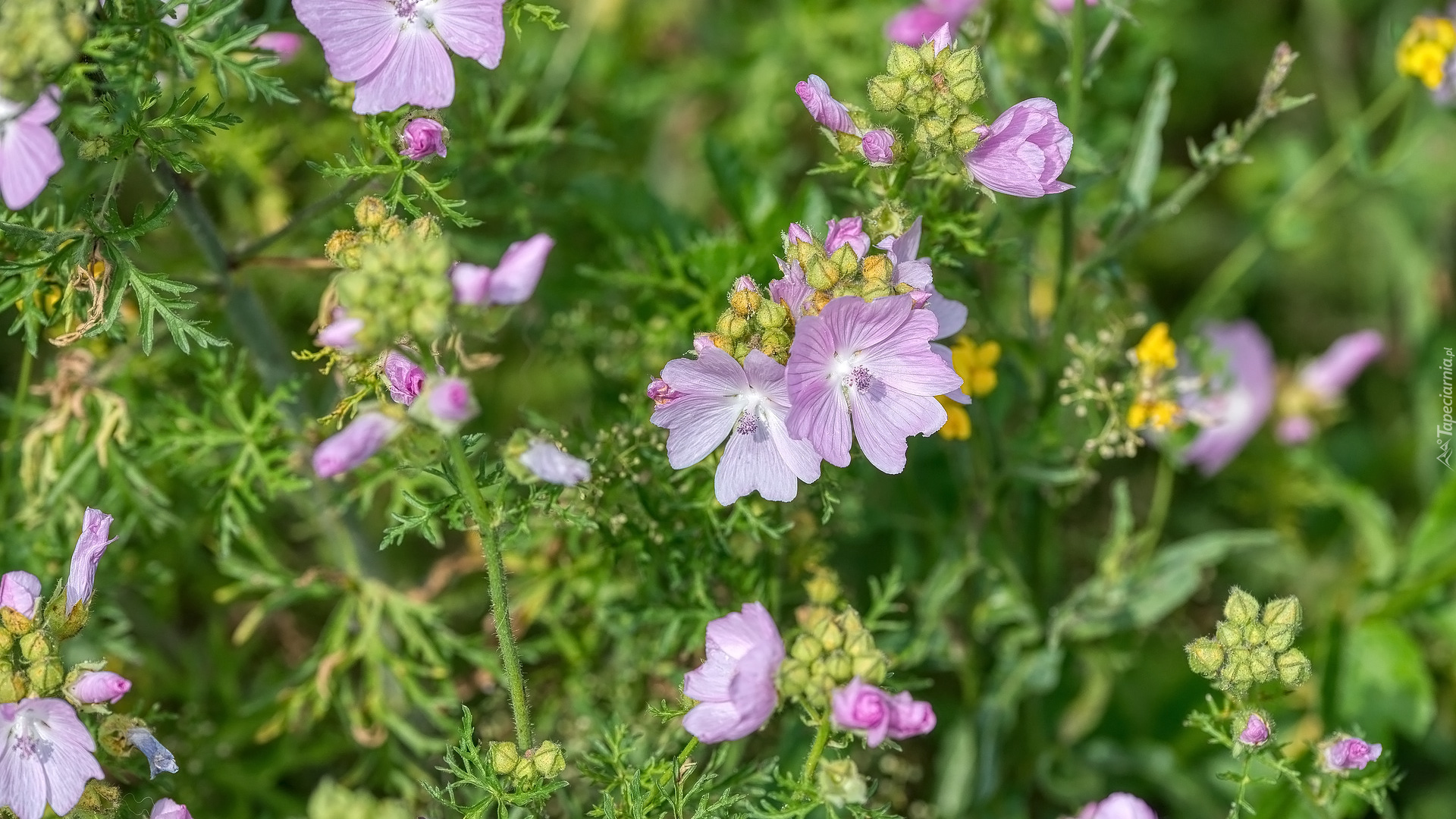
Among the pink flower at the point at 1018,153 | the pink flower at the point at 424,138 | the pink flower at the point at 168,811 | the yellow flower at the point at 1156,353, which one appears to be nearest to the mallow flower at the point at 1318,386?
the yellow flower at the point at 1156,353

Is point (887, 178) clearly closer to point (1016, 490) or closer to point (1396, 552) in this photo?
point (1016, 490)

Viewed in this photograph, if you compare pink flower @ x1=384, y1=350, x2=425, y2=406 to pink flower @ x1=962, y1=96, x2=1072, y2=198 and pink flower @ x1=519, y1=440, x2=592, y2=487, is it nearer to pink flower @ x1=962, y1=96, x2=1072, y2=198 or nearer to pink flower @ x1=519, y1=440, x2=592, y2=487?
pink flower @ x1=519, y1=440, x2=592, y2=487

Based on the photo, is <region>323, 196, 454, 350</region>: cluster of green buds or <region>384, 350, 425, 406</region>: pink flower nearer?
<region>323, 196, 454, 350</region>: cluster of green buds

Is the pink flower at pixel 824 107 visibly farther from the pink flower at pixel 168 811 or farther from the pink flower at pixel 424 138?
the pink flower at pixel 168 811

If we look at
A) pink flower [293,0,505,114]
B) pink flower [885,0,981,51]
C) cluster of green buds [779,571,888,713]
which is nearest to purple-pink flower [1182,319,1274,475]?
pink flower [885,0,981,51]

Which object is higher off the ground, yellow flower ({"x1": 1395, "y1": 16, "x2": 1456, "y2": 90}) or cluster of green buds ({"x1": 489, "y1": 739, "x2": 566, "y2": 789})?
yellow flower ({"x1": 1395, "y1": 16, "x2": 1456, "y2": 90})

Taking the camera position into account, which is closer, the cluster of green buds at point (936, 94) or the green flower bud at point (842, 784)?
the green flower bud at point (842, 784)
